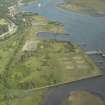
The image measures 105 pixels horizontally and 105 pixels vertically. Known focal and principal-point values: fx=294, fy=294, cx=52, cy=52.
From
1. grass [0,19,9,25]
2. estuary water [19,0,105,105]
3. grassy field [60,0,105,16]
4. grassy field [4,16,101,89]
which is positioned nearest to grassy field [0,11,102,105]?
grassy field [4,16,101,89]

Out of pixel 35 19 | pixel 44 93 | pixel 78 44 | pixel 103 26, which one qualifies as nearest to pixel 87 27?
pixel 103 26

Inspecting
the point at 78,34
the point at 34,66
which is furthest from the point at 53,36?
the point at 34,66

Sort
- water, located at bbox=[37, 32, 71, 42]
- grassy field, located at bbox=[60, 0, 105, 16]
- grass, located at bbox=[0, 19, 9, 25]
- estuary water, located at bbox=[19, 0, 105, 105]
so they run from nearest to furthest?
estuary water, located at bbox=[19, 0, 105, 105], water, located at bbox=[37, 32, 71, 42], grass, located at bbox=[0, 19, 9, 25], grassy field, located at bbox=[60, 0, 105, 16]

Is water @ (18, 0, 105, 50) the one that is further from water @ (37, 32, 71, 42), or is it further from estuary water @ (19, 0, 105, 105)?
water @ (37, 32, 71, 42)

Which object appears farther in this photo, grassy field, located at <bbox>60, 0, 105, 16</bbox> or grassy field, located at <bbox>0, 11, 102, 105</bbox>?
grassy field, located at <bbox>60, 0, 105, 16</bbox>

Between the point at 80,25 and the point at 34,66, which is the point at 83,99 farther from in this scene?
the point at 80,25

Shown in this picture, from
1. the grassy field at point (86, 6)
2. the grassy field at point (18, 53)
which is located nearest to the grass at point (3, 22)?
the grassy field at point (18, 53)
